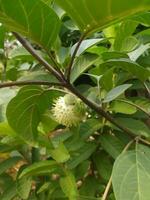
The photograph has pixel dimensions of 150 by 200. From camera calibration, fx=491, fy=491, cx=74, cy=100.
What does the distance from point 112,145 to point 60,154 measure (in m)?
0.14

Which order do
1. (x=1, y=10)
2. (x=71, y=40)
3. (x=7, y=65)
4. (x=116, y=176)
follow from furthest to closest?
(x=71, y=40) < (x=7, y=65) < (x=116, y=176) < (x=1, y=10)

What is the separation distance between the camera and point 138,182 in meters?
0.99

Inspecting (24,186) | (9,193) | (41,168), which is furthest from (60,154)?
(9,193)

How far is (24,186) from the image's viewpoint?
1.31 m

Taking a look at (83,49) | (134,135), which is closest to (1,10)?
(83,49)

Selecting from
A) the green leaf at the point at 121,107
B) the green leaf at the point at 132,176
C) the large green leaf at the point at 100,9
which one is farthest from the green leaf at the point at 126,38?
the large green leaf at the point at 100,9

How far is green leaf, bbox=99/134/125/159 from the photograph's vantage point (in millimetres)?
1243

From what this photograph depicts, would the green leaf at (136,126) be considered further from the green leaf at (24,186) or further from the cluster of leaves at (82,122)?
the green leaf at (24,186)

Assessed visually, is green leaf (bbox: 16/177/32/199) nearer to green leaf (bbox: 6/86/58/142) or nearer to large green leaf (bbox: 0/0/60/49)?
green leaf (bbox: 6/86/58/142)

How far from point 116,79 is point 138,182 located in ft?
1.29

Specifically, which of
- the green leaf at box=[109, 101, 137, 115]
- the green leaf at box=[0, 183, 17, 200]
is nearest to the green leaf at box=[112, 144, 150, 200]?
the green leaf at box=[109, 101, 137, 115]

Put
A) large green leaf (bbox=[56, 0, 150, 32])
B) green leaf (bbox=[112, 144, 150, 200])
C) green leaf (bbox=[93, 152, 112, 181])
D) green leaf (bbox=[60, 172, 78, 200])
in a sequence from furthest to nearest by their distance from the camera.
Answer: green leaf (bbox=[93, 152, 112, 181]), green leaf (bbox=[60, 172, 78, 200]), green leaf (bbox=[112, 144, 150, 200]), large green leaf (bbox=[56, 0, 150, 32])

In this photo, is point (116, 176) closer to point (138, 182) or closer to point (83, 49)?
point (138, 182)

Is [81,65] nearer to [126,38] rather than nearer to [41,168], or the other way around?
[126,38]
